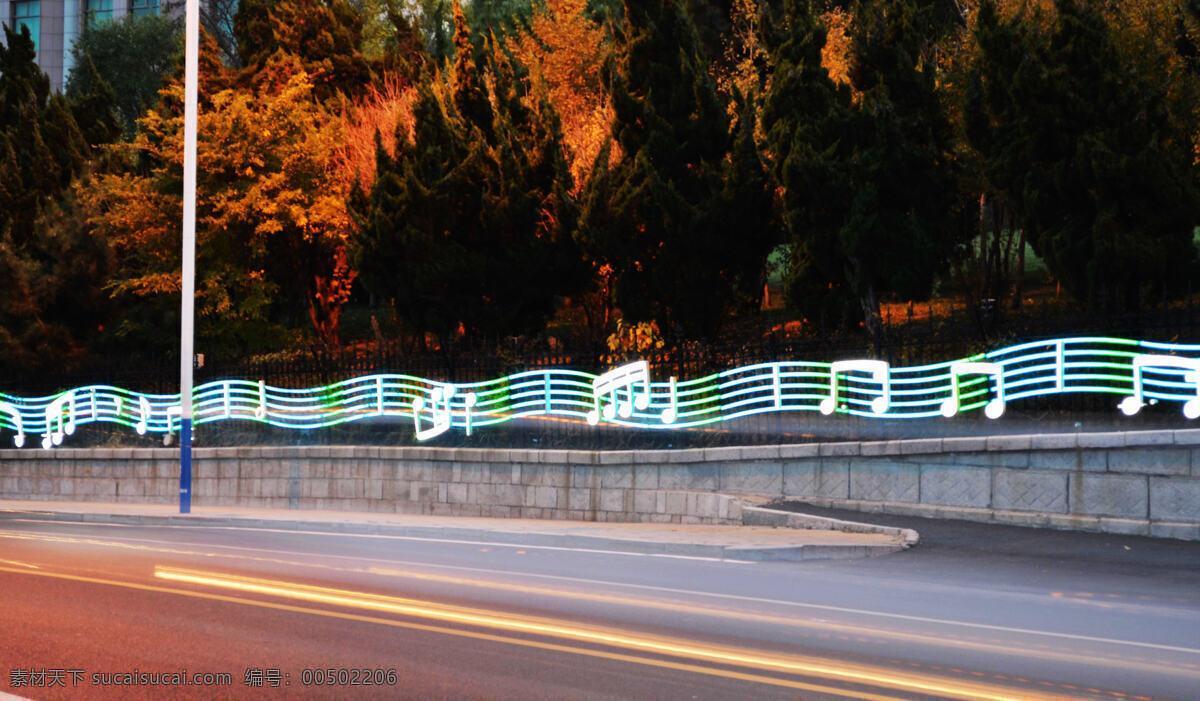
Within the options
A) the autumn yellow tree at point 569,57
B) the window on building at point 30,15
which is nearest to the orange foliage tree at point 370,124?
the autumn yellow tree at point 569,57

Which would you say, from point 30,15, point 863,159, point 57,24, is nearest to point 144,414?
point 863,159

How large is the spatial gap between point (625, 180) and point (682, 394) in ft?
18.4

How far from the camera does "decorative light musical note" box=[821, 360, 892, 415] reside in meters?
17.4

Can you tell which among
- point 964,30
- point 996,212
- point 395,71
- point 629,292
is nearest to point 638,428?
point 629,292

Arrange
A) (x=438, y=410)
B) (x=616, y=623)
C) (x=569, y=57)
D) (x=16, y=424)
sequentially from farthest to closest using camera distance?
(x=569, y=57), (x=16, y=424), (x=438, y=410), (x=616, y=623)

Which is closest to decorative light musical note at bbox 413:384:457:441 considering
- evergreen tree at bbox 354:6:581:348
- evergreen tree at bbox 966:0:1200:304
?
evergreen tree at bbox 354:6:581:348

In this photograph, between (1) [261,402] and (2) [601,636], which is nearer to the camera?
(2) [601,636]

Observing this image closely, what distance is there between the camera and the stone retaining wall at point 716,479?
13766 mm

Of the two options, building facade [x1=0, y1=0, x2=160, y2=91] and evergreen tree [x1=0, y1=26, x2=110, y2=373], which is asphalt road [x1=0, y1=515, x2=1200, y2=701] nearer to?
evergreen tree [x1=0, y1=26, x2=110, y2=373]

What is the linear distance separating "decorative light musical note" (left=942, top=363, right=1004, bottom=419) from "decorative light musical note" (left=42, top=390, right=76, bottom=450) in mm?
20267

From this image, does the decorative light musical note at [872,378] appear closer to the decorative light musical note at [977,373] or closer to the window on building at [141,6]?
the decorative light musical note at [977,373]

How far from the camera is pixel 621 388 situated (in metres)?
20.4

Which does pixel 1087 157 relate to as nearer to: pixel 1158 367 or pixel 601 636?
pixel 1158 367

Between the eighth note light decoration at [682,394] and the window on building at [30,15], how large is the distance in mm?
73881
